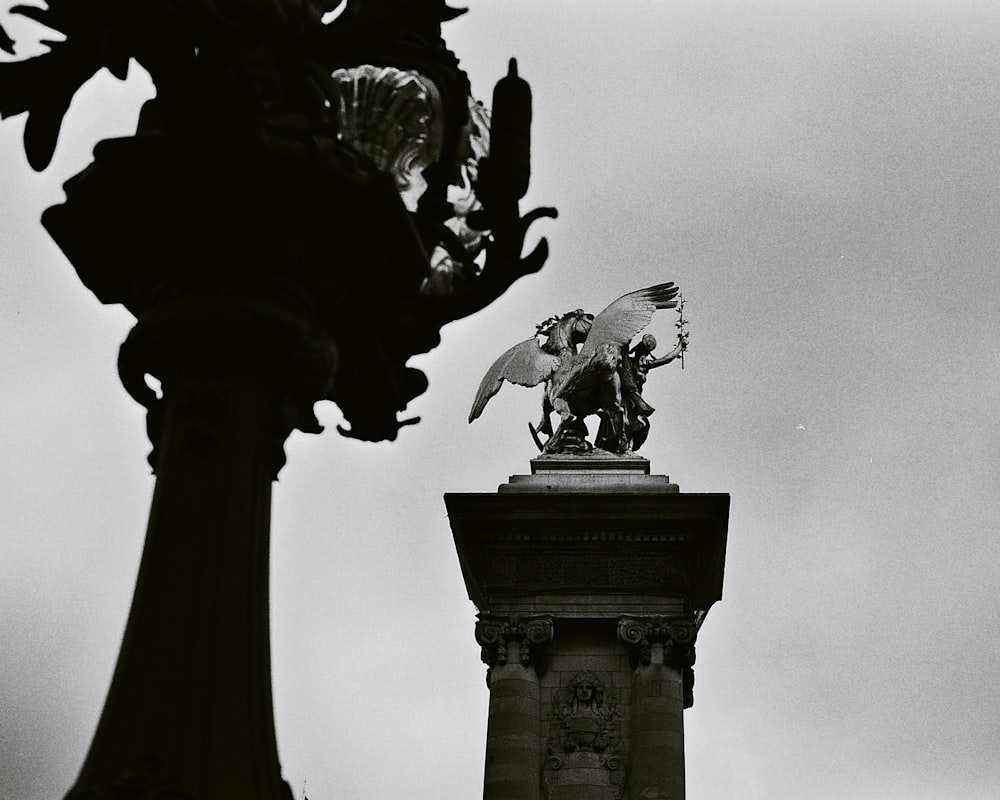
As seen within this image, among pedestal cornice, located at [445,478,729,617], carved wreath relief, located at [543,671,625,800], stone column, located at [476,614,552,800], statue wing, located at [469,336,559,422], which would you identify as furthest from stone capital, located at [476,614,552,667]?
statue wing, located at [469,336,559,422]

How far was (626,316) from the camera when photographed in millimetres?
26172

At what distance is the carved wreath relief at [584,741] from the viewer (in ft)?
70.1

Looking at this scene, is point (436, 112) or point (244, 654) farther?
point (436, 112)

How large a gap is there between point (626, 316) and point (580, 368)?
1.13 metres

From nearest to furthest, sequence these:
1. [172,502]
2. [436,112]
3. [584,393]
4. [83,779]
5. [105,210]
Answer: [83,779]
[172,502]
[105,210]
[436,112]
[584,393]

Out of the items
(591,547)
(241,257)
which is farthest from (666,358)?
(241,257)

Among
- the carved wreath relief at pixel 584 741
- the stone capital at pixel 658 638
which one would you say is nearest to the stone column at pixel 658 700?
the stone capital at pixel 658 638

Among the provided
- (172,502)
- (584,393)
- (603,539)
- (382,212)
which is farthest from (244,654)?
(584,393)

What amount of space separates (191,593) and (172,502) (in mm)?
311

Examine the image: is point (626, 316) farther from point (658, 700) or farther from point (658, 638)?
point (658, 700)

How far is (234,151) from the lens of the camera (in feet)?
16.3

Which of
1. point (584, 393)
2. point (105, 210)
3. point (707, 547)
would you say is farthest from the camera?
point (584, 393)

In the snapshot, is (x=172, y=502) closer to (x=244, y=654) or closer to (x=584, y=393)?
(x=244, y=654)

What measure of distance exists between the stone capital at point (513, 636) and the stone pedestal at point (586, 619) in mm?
13
